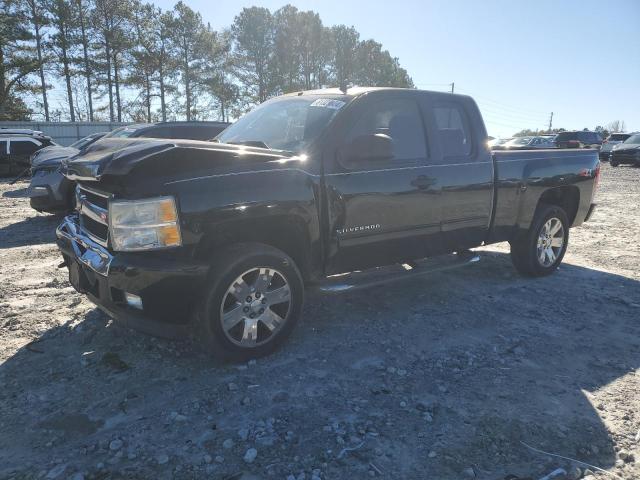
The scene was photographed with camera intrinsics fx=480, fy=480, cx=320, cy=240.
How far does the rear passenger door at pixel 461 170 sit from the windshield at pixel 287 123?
107 cm

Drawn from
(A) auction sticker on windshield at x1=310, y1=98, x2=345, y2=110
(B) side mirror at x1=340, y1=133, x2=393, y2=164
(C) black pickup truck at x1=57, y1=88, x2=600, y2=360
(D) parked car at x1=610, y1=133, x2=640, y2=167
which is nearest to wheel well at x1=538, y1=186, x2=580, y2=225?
(C) black pickup truck at x1=57, y1=88, x2=600, y2=360

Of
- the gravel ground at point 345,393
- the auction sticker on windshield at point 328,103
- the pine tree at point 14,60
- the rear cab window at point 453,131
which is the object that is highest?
the pine tree at point 14,60

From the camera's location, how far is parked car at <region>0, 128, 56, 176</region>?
15852 mm

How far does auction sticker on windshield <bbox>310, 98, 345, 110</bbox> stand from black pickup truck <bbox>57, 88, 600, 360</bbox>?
0.02m

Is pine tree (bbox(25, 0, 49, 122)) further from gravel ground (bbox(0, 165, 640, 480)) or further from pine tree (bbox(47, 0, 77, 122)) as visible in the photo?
gravel ground (bbox(0, 165, 640, 480))

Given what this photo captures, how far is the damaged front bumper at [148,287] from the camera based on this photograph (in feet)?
9.89

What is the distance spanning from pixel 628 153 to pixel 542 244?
78.9ft

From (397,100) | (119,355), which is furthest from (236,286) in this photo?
(397,100)

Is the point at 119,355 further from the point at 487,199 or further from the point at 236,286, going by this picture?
the point at 487,199

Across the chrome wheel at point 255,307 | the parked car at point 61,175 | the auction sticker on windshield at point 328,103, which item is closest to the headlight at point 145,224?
the chrome wheel at point 255,307

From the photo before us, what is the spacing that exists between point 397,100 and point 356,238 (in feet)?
4.52

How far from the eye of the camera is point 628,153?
25.0 m

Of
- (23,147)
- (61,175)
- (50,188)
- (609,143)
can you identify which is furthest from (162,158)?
(609,143)

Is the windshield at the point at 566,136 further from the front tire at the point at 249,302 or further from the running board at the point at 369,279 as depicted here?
the front tire at the point at 249,302
